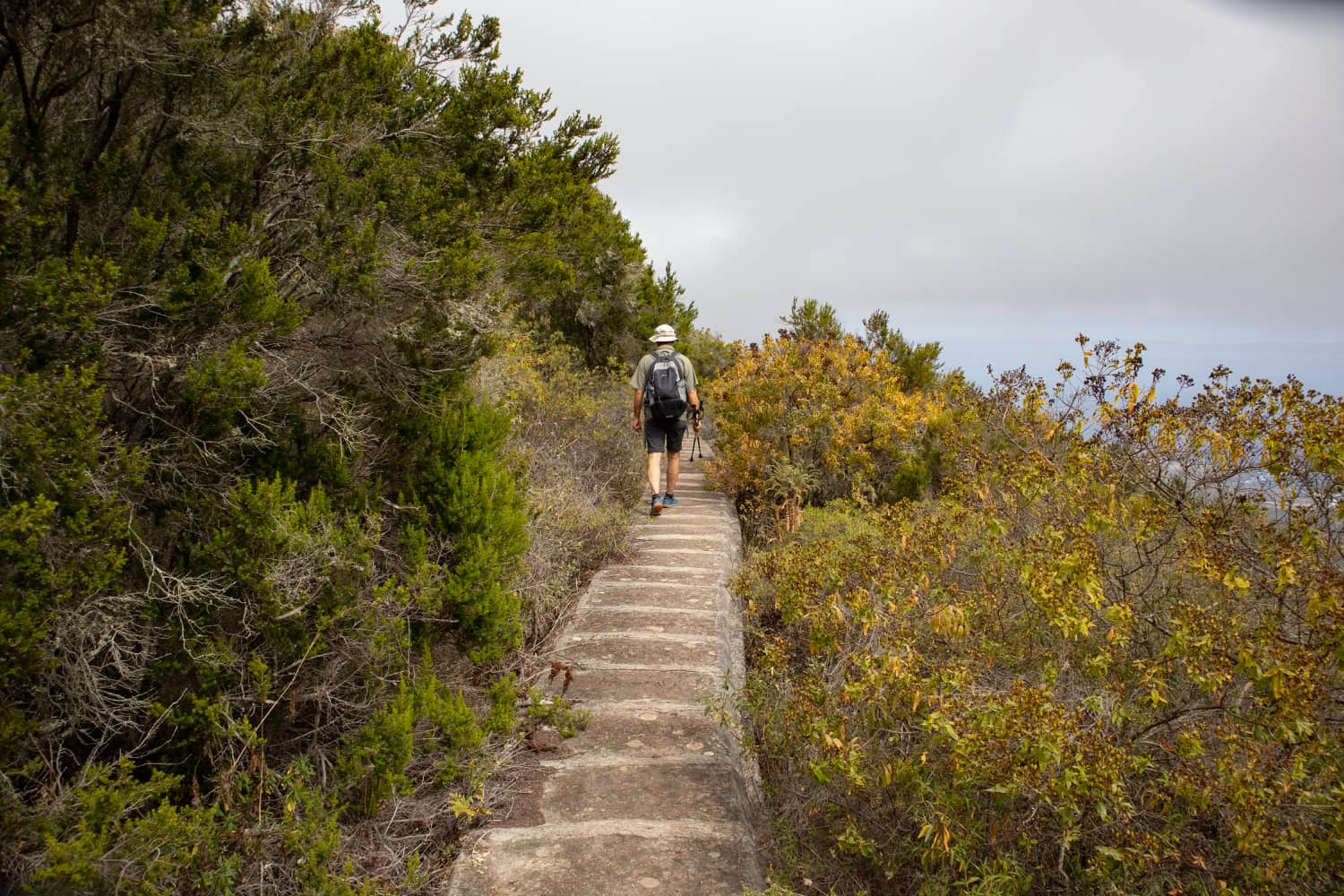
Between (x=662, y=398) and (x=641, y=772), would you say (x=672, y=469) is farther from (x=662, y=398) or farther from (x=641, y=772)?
(x=641, y=772)

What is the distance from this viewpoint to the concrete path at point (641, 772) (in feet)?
9.71

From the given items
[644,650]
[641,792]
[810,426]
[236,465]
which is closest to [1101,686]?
[641,792]

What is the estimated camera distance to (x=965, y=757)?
2428mm

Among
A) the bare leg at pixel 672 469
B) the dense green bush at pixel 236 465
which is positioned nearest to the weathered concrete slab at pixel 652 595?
the dense green bush at pixel 236 465

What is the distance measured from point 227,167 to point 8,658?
7.23 feet

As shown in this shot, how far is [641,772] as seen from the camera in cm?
366

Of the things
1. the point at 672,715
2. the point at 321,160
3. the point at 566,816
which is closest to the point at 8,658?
the point at 566,816

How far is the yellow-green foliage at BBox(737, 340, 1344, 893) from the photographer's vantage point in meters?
2.25

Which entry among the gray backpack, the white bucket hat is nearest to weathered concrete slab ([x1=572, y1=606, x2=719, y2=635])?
the gray backpack

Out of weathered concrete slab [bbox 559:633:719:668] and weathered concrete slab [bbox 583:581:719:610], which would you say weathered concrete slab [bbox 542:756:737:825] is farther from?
weathered concrete slab [bbox 583:581:719:610]

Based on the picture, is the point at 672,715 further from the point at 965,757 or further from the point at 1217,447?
the point at 1217,447

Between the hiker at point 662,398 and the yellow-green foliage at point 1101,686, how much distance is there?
12.6 feet

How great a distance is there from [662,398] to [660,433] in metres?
0.45

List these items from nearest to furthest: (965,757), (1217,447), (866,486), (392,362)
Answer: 1. (965,757)
2. (1217,447)
3. (392,362)
4. (866,486)
